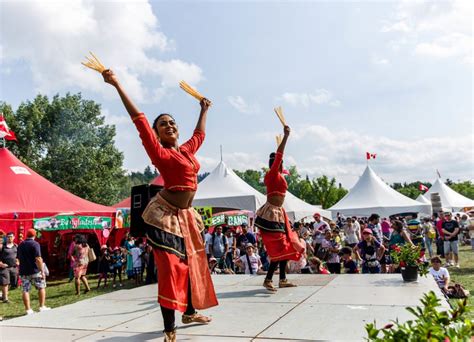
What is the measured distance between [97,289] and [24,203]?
3490 millimetres

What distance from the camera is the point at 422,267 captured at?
19.3ft

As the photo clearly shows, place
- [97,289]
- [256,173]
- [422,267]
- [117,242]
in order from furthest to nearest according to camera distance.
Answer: [256,173], [117,242], [97,289], [422,267]

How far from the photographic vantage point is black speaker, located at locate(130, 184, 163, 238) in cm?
686

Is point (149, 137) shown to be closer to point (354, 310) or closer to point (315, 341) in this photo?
point (315, 341)

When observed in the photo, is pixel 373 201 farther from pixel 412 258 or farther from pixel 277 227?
pixel 277 227

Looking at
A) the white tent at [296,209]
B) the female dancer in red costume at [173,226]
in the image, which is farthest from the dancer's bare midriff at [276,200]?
the white tent at [296,209]

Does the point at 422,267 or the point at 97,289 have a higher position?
the point at 422,267

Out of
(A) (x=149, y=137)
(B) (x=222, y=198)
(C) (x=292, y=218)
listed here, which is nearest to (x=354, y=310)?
(A) (x=149, y=137)

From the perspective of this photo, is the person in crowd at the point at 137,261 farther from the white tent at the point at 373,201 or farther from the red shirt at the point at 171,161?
the white tent at the point at 373,201

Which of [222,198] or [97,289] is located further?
[222,198]

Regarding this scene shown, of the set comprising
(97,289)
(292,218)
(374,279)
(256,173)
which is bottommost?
(97,289)

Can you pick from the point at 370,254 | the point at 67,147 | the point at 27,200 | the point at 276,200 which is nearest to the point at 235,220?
the point at 27,200

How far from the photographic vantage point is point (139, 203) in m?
7.08

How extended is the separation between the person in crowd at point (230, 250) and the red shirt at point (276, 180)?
255 inches
